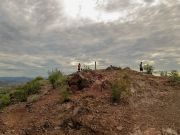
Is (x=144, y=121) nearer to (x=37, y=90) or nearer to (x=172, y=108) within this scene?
(x=172, y=108)

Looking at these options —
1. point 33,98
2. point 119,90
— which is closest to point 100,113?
point 119,90

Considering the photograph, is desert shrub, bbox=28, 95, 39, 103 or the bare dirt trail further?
desert shrub, bbox=28, 95, 39, 103

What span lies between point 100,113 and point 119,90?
8.27ft

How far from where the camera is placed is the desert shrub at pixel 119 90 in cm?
2020

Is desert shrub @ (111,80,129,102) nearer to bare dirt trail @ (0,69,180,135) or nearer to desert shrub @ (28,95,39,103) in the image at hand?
bare dirt trail @ (0,69,180,135)

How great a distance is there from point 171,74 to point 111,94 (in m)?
7.50

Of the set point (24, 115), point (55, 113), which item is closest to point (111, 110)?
point (55, 113)

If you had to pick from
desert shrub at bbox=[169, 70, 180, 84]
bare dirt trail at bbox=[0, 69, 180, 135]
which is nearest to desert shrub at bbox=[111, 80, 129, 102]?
bare dirt trail at bbox=[0, 69, 180, 135]

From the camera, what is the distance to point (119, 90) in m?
20.3

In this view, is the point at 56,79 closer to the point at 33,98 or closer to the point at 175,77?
the point at 33,98

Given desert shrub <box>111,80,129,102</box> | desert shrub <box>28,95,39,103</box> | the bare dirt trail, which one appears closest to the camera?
the bare dirt trail

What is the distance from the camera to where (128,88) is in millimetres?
22234

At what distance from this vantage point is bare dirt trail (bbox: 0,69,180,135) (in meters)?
17.3

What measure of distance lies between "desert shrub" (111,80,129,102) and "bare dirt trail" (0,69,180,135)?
0.45m
